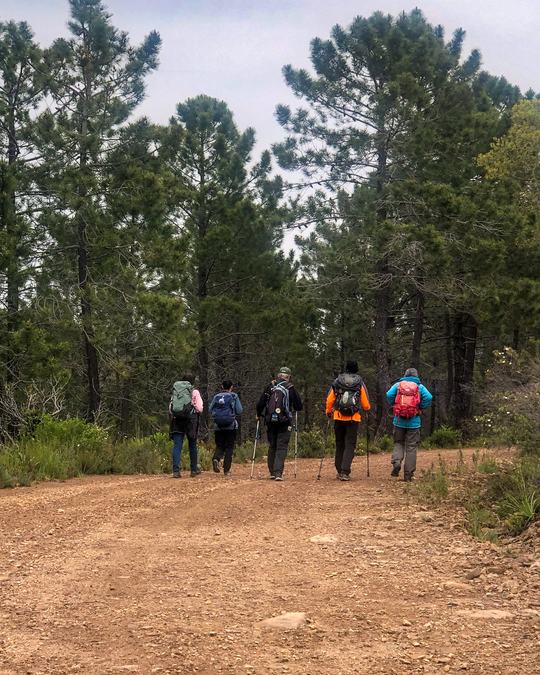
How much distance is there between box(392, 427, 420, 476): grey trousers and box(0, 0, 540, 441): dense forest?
5932 millimetres

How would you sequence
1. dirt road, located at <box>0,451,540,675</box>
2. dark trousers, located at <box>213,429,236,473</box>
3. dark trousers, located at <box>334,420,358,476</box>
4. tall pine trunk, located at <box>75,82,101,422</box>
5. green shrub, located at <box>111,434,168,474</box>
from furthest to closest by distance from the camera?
tall pine trunk, located at <box>75,82,101,422</box>, green shrub, located at <box>111,434,168,474</box>, dark trousers, located at <box>213,429,236,473</box>, dark trousers, located at <box>334,420,358,476</box>, dirt road, located at <box>0,451,540,675</box>

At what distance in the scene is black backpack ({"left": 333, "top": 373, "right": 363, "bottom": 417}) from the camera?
38.3 feet

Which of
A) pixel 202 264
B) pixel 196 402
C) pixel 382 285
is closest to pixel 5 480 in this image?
pixel 196 402

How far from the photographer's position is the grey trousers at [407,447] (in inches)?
445

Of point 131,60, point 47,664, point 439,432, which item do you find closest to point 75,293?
point 131,60

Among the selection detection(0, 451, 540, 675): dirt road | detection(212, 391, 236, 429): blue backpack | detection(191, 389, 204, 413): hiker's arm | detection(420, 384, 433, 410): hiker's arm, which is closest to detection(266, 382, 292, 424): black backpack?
detection(212, 391, 236, 429): blue backpack

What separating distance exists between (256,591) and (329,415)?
7.02 metres

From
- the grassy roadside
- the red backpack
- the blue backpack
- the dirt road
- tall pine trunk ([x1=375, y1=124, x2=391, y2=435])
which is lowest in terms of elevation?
the dirt road

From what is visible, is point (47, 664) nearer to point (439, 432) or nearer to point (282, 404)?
point (282, 404)

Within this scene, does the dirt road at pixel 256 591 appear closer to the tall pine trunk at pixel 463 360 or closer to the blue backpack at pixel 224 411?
the blue backpack at pixel 224 411

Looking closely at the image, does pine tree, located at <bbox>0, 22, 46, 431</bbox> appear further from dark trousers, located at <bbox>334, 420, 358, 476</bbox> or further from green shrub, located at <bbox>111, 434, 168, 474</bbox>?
dark trousers, located at <bbox>334, 420, 358, 476</bbox>

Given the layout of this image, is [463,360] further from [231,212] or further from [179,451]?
[179,451]

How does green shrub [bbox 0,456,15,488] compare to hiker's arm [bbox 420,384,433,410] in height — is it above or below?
below

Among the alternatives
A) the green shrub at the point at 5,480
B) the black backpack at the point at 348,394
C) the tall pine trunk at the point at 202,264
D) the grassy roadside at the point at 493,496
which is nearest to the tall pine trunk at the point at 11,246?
the green shrub at the point at 5,480
